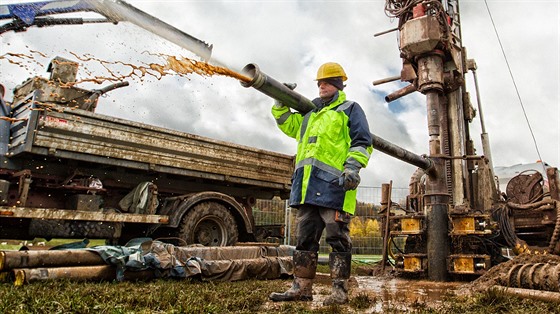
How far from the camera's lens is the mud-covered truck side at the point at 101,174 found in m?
6.18

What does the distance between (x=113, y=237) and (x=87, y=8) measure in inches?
209

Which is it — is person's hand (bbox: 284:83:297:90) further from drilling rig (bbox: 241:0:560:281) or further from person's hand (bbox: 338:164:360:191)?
drilling rig (bbox: 241:0:560:281)

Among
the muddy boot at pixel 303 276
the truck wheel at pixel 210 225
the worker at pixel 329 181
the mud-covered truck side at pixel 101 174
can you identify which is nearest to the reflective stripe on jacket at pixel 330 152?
the worker at pixel 329 181

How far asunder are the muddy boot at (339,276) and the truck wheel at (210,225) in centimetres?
392

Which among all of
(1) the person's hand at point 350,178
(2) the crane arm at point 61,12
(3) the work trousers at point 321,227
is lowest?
(3) the work trousers at point 321,227

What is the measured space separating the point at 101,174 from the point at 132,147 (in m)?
0.64

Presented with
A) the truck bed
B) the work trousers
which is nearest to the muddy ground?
the work trousers

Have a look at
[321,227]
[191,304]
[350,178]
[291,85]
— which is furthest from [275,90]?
[191,304]

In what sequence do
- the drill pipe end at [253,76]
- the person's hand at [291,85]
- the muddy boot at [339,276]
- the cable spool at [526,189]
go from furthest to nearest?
1. the cable spool at [526,189]
2. the person's hand at [291,85]
3. the drill pipe end at [253,76]
4. the muddy boot at [339,276]

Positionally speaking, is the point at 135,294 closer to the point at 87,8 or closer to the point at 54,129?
the point at 54,129

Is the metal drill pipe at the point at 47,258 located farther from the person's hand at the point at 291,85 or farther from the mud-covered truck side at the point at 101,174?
Result: the person's hand at the point at 291,85

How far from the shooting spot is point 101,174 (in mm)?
7035

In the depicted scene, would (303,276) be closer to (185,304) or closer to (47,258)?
(185,304)

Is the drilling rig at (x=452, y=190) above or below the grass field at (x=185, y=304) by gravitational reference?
above
